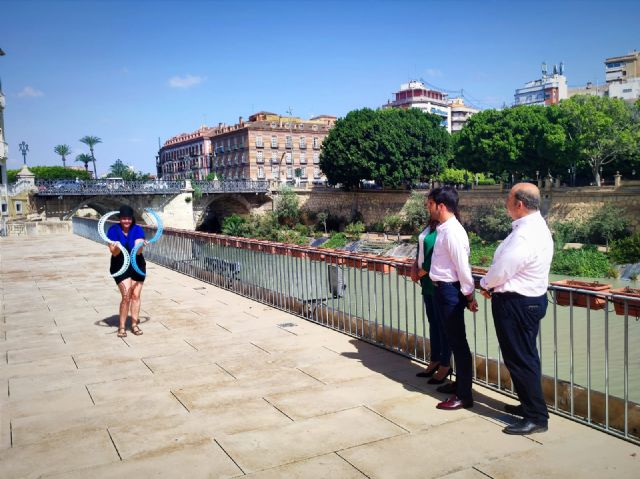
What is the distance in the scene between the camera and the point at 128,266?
7.30 m

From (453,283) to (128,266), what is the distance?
437 centimetres

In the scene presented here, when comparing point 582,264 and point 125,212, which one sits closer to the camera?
point 125,212

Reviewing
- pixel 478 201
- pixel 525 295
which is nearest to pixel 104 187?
pixel 478 201

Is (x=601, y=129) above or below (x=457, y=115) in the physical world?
below

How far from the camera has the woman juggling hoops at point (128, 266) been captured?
7.28 meters

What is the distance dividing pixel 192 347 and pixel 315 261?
2.12 m

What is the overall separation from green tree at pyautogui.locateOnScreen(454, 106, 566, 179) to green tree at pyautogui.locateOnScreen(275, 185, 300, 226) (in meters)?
17.7

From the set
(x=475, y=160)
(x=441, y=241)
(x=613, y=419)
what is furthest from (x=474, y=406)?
(x=475, y=160)

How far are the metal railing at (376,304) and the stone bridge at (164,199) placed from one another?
105 feet

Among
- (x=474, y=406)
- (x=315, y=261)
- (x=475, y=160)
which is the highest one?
(x=475, y=160)

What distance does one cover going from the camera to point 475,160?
5106 cm

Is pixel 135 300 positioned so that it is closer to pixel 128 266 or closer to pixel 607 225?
pixel 128 266

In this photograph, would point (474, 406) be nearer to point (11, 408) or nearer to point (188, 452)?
point (188, 452)

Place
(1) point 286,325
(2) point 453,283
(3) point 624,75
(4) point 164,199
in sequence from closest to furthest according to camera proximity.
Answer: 1. (2) point 453,283
2. (1) point 286,325
3. (4) point 164,199
4. (3) point 624,75
